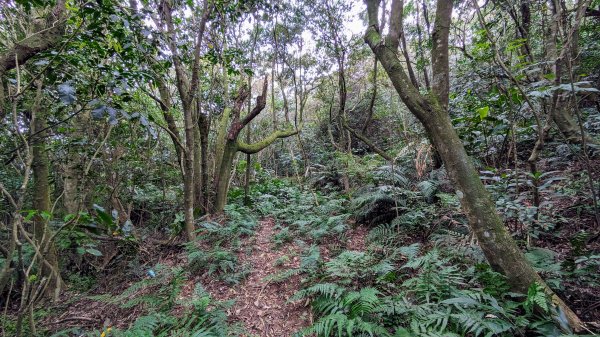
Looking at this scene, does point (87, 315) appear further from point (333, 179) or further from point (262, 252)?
point (333, 179)

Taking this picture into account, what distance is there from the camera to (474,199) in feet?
7.95

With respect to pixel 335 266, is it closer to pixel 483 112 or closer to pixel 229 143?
pixel 483 112

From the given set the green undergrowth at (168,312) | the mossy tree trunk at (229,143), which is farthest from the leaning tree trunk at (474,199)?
the mossy tree trunk at (229,143)

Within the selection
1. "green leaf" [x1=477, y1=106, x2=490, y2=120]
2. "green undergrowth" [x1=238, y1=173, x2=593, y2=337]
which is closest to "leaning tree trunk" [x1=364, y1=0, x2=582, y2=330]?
"green undergrowth" [x1=238, y1=173, x2=593, y2=337]

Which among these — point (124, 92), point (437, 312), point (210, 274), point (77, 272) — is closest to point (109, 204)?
point (77, 272)

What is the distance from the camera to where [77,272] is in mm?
4859

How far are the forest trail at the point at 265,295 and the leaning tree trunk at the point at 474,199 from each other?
2.01 m

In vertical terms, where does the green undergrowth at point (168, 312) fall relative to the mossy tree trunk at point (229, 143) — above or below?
below

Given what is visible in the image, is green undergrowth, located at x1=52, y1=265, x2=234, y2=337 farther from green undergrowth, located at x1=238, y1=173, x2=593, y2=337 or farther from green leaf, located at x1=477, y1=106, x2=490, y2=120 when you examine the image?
green leaf, located at x1=477, y1=106, x2=490, y2=120

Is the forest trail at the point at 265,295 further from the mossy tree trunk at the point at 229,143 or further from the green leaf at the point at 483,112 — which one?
the green leaf at the point at 483,112

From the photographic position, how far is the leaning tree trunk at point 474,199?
2.27 metres

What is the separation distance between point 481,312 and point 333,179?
6.88 meters

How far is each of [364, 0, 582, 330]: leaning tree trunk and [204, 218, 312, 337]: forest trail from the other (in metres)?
2.01

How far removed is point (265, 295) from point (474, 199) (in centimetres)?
277
